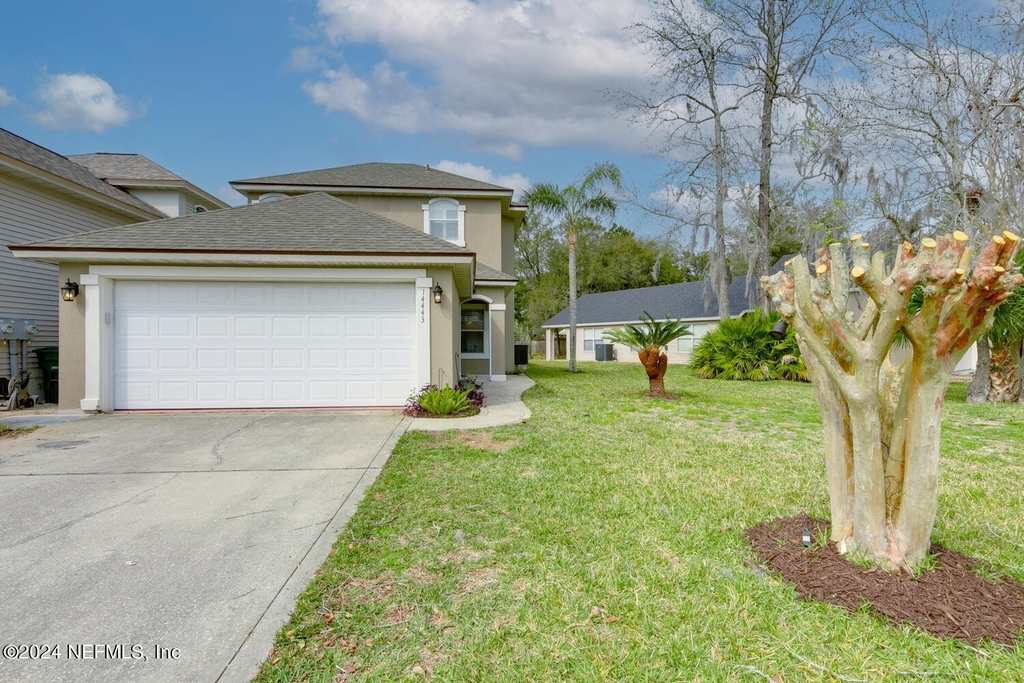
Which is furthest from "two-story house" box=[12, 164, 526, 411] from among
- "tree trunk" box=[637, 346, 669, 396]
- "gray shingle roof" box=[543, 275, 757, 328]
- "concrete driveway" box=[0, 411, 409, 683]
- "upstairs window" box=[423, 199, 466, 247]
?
"gray shingle roof" box=[543, 275, 757, 328]

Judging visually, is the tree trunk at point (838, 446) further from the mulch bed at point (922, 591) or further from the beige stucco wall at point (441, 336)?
the beige stucco wall at point (441, 336)

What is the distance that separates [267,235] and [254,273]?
0.75 meters

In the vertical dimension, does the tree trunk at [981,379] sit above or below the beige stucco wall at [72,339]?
below

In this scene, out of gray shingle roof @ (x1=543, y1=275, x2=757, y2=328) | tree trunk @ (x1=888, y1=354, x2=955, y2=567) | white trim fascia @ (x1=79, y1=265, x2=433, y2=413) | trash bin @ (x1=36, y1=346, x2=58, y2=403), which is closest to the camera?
tree trunk @ (x1=888, y1=354, x2=955, y2=567)

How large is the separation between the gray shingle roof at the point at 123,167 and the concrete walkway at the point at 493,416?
12.2 meters

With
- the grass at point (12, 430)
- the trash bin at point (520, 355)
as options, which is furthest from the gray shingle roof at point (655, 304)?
the grass at point (12, 430)

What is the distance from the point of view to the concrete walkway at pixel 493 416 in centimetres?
788

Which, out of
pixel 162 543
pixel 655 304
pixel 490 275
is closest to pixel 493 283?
pixel 490 275

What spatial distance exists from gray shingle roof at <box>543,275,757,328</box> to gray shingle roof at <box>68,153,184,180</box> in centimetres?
1974

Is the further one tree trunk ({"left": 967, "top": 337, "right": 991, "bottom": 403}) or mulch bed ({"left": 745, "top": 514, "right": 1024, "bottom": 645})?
tree trunk ({"left": 967, "top": 337, "right": 991, "bottom": 403})

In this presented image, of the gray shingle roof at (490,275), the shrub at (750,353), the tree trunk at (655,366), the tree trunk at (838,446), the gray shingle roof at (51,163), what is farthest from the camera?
the shrub at (750,353)

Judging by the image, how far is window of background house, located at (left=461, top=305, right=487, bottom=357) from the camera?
15383 mm

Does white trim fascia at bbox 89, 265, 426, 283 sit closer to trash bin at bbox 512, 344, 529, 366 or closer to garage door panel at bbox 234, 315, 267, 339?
garage door panel at bbox 234, 315, 267, 339

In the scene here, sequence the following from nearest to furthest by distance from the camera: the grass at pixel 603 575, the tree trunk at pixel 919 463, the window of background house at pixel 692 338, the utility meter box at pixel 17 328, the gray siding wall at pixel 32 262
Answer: the grass at pixel 603 575, the tree trunk at pixel 919 463, the utility meter box at pixel 17 328, the gray siding wall at pixel 32 262, the window of background house at pixel 692 338
